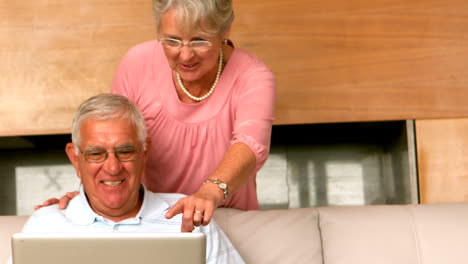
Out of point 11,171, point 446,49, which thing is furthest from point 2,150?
Result: point 446,49

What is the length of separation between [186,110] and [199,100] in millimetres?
43

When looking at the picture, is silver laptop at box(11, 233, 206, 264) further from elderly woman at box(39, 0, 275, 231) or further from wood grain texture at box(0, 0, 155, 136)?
wood grain texture at box(0, 0, 155, 136)

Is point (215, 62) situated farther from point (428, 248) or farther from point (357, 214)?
point (428, 248)

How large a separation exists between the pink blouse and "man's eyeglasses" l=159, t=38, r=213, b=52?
219 mm

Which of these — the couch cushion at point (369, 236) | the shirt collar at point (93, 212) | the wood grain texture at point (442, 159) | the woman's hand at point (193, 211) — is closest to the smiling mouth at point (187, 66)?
the shirt collar at point (93, 212)

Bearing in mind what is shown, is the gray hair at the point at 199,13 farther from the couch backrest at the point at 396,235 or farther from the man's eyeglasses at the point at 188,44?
the couch backrest at the point at 396,235

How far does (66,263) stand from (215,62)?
33.6 inches

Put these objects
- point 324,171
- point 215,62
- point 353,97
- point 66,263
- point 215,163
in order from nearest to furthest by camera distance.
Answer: point 66,263 → point 215,62 → point 215,163 → point 353,97 → point 324,171

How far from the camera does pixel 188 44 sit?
1.71 m

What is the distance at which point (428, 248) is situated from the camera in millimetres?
1915

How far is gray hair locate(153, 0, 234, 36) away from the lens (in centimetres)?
168

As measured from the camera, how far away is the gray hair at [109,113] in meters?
1.82

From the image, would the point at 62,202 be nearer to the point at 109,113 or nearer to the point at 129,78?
the point at 109,113

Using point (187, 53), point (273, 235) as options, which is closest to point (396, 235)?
point (273, 235)
